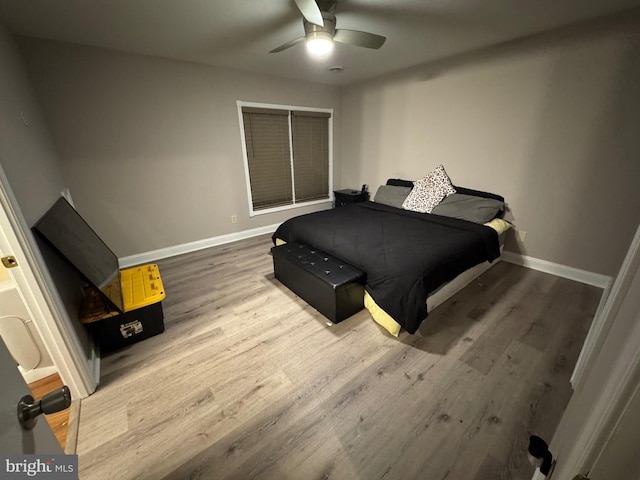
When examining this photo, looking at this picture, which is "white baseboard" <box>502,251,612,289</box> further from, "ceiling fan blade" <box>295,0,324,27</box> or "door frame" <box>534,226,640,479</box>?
"ceiling fan blade" <box>295,0,324,27</box>

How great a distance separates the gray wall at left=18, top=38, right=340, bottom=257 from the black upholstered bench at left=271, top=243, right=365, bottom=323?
1.72 metres

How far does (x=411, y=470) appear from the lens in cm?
117

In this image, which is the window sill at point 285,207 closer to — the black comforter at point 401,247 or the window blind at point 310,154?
the window blind at point 310,154

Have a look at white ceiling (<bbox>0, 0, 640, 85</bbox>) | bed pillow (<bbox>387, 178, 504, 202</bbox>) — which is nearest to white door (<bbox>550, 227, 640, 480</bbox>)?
white ceiling (<bbox>0, 0, 640, 85</bbox>)

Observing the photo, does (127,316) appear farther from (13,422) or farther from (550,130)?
(550,130)

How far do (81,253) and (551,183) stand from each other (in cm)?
416

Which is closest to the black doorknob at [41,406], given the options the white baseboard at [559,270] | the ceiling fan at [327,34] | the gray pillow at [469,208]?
the ceiling fan at [327,34]

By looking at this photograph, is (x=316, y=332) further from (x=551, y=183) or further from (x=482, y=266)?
(x=551, y=183)

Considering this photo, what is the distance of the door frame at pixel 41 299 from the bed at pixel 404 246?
1793mm

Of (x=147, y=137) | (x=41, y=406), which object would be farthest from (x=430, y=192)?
(x=41, y=406)

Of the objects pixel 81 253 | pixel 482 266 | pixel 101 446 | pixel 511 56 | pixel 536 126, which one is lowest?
pixel 101 446

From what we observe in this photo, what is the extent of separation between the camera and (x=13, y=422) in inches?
20.1

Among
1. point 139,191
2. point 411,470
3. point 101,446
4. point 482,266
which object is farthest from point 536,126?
point 139,191

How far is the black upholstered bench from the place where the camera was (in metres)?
1.99
